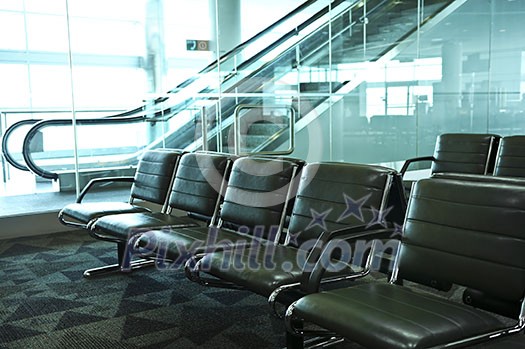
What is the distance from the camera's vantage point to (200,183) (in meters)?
3.58

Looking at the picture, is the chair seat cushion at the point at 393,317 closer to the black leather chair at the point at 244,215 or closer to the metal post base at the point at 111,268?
the black leather chair at the point at 244,215

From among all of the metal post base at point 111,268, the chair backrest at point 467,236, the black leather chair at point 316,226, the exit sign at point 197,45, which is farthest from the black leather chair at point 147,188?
the exit sign at point 197,45

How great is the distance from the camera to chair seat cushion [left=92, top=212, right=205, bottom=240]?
342 cm

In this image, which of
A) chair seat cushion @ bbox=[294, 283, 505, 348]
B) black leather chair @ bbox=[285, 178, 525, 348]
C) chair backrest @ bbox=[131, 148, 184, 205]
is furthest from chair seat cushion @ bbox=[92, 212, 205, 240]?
chair seat cushion @ bbox=[294, 283, 505, 348]

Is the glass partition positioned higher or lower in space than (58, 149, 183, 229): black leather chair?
higher

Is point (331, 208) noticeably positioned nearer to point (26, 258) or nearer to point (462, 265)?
point (462, 265)

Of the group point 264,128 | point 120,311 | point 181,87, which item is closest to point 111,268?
point 120,311

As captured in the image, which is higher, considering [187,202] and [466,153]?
[466,153]

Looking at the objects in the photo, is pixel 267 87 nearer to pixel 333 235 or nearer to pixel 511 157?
pixel 511 157

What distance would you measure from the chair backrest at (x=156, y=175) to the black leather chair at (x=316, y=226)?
1.28 m

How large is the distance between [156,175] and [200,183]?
61 cm

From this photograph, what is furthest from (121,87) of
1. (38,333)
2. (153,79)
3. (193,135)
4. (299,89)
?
(38,333)

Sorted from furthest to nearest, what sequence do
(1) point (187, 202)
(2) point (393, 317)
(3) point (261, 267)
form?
(1) point (187, 202), (3) point (261, 267), (2) point (393, 317)

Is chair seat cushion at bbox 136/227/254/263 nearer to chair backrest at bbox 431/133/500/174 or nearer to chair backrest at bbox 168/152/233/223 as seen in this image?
chair backrest at bbox 168/152/233/223
